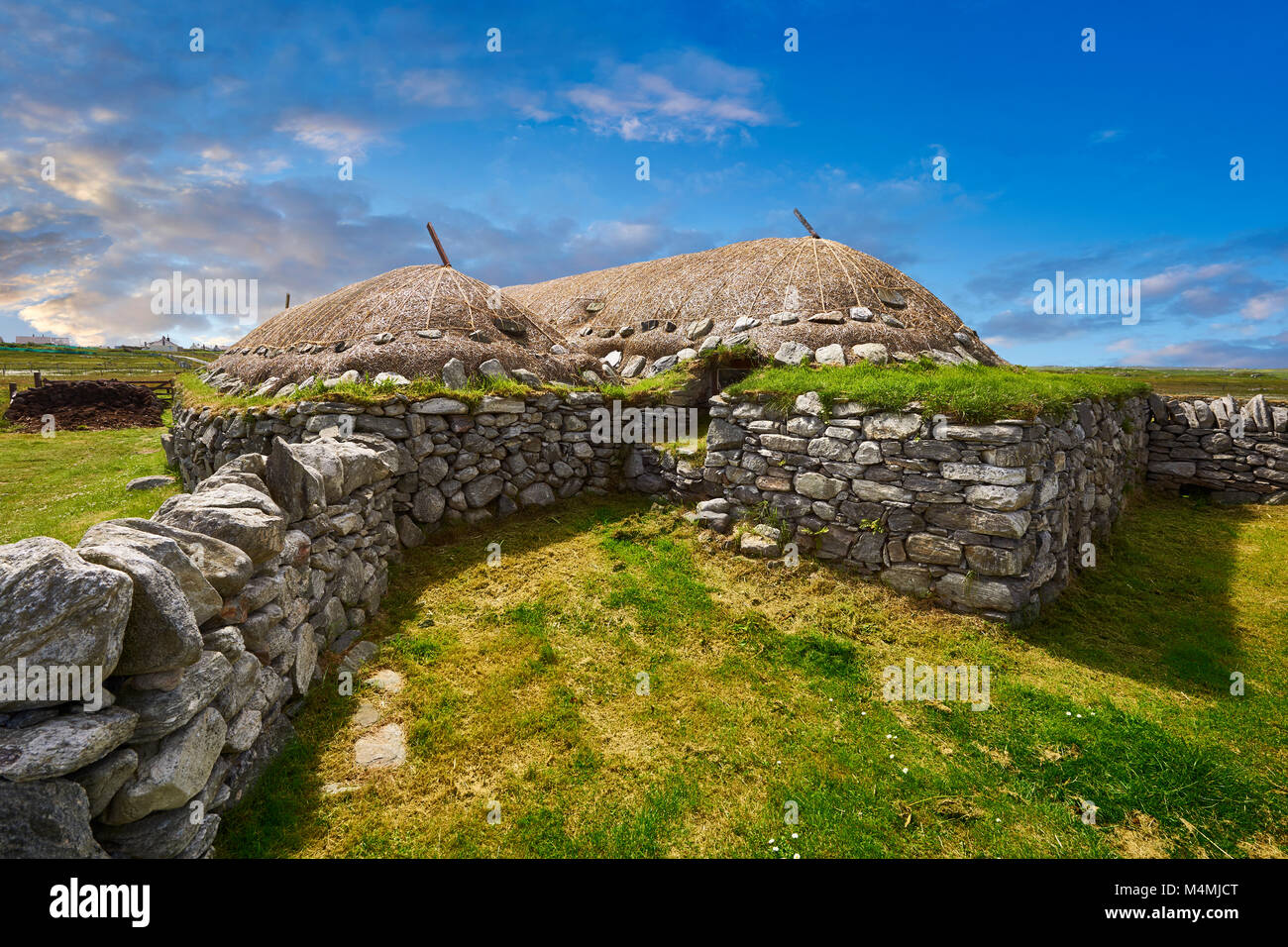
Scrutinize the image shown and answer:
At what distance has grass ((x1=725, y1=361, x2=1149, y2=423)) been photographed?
21.6ft

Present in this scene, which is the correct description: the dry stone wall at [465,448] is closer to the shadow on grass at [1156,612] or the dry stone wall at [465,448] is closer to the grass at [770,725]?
the grass at [770,725]

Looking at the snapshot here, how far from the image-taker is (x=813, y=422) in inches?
305

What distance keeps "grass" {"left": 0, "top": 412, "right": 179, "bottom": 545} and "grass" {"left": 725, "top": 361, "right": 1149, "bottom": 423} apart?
10606 mm

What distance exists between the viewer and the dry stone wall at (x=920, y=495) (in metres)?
6.45

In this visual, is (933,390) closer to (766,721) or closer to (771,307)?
(766,721)

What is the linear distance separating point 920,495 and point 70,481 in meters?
16.7

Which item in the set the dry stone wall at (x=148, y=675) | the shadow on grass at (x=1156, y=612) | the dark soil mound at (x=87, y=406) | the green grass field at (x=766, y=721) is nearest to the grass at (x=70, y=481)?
the green grass field at (x=766, y=721)

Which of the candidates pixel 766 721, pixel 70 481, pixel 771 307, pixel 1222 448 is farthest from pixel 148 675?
pixel 1222 448

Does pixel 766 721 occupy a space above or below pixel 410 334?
below

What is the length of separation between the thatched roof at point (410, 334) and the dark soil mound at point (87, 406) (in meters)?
15.3

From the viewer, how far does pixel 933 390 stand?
6.97 m

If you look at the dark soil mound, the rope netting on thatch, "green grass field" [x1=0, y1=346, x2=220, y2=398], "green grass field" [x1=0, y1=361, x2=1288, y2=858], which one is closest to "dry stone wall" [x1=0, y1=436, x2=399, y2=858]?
"green grass field" [x1=0, y1=361, x2=1288, y2=858]

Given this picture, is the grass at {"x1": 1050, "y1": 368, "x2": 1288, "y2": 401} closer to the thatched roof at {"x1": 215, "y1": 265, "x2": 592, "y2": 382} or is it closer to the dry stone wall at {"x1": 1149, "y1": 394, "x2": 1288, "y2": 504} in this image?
the dry stone wall at {"x1": 1149, "y1": 394, "x2": 1288, "y2": 504}
